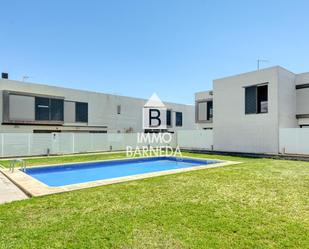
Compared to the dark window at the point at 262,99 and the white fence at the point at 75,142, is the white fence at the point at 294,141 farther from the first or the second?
the white fence at the point at 75,142

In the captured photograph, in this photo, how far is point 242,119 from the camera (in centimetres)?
2052

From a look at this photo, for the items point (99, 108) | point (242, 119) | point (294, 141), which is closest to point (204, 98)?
point (242, 119)

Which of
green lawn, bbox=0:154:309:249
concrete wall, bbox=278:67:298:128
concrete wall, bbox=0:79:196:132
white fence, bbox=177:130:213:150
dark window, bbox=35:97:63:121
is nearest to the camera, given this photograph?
green lawn, bbox=0:154:309:249

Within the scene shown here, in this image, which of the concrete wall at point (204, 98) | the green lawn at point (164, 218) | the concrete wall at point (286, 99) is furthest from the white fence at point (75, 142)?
the green lawn at point (164, 218)

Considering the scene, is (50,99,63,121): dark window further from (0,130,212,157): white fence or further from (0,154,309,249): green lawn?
(0,154,309,249): green lawn

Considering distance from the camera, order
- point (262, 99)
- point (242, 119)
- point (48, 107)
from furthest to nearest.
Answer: point (48, 107) → point (242, 119) → point (262, 99)

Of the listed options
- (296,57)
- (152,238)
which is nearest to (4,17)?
(152,238)

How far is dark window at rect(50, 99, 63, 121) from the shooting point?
22.5 m

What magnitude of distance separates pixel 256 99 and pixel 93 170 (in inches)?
556

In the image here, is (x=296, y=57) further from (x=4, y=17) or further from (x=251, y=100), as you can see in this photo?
(x=4, y=17)

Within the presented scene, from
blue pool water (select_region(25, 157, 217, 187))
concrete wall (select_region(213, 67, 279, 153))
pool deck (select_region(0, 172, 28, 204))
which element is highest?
concrete wall (select_region(213, 67, 279, 153))

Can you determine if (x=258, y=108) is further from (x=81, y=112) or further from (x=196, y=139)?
(x=81, y=112)

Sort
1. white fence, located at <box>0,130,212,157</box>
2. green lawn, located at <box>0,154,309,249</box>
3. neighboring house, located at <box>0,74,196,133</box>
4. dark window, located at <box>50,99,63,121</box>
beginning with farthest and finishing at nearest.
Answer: dark window, located at <box>50,99,63,121</box>, neighboring house, located at <box>0,74,196,133</box>, white fence, located at <box>0,130,212,157</box>, green lawn, located at <box>0,154,309,249</box>

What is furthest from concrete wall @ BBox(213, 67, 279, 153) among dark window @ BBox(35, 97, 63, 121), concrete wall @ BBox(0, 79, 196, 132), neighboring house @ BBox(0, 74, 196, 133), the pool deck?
the pool deck
